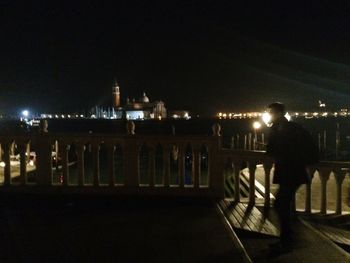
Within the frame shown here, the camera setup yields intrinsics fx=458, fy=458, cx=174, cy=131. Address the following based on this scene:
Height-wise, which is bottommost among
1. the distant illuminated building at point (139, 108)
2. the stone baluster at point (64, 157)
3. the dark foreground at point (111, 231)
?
the dark foreground at point (111, 231)

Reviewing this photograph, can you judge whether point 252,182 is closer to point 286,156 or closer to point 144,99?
point 286,156

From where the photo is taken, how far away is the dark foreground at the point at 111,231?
459 centimetres

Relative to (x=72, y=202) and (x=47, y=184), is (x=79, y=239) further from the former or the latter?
(x=47, y=184)

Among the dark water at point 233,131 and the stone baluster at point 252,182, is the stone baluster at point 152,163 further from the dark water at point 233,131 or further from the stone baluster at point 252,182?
the stone baluster at point 252,182

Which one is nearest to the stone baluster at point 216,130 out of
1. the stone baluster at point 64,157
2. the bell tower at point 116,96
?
the stone baluster at point 64,157

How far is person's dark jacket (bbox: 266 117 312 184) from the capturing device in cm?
495

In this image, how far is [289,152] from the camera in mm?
4961

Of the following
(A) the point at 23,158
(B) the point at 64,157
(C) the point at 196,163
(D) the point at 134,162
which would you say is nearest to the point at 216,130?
(C) the point at 196,163

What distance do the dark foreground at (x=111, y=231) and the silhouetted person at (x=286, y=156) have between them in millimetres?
650

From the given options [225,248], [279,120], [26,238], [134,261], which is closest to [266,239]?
[225,248]

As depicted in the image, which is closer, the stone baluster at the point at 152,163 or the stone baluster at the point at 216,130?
the stone baluster at the point at 216,130

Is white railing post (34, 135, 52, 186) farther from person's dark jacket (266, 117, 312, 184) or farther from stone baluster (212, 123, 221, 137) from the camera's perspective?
person's dark jacket (266, 117, 312, 184)

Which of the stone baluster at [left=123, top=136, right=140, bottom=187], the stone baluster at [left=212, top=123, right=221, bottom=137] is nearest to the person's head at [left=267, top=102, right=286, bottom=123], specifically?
the stone baluster at [left=212, top=123, right=221, bottom=137]

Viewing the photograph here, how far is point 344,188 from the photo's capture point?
10609 millimetres
